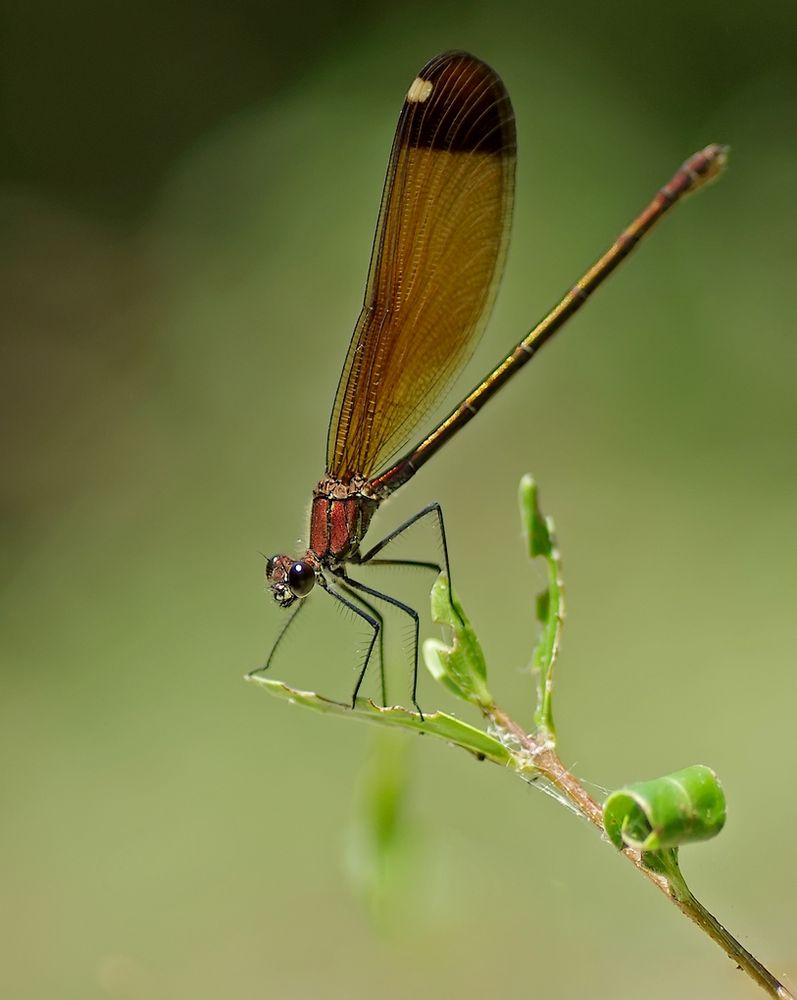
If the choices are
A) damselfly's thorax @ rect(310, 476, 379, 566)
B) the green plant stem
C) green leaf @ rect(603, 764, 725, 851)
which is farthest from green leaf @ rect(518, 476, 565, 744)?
damselfly's thorax @ rect(310, 476, 379, 566)

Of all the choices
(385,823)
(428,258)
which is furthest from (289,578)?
(385,823)

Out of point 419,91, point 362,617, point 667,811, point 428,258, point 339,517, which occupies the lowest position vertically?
point 362,617

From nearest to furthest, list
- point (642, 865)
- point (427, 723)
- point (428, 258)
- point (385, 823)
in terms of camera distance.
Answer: point (642, 865) → point (427, 723) → point (385, 823) → point (428, 258)

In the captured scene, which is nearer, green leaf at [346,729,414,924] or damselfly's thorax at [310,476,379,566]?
green leaf at [346,729,414,924]

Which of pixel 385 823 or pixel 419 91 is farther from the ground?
pixel 419 91

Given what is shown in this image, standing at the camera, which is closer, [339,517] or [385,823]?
[385,823]

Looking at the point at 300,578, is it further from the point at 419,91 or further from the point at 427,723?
the point at 427,723

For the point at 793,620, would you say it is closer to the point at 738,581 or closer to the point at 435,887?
the point at 738,581

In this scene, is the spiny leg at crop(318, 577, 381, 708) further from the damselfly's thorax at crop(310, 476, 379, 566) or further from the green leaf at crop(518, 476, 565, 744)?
the green leaf at crop(518, 476, 565, 744)
